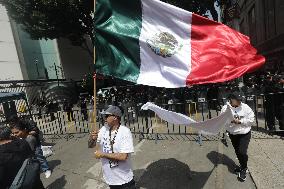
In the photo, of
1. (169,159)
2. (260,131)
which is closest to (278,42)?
(260,131)

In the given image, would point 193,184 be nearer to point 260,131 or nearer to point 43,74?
point 260,131

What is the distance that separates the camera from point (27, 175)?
4.52 metres

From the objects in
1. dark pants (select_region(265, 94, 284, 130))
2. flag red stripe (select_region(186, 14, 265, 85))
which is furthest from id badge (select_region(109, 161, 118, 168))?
dark pants (select_region(265, 94, 284, 130))

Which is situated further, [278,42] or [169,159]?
[278,42]

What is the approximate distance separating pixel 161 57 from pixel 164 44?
0.23 meters

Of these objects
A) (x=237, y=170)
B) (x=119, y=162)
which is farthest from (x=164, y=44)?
(x=237, y=170)

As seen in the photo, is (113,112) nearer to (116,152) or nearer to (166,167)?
(116,152)

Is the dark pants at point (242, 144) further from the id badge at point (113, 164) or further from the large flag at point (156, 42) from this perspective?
the id badge at point (113, 164)

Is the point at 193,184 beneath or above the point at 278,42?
beneath

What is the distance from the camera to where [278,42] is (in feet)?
75.5

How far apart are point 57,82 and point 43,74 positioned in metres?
1.57

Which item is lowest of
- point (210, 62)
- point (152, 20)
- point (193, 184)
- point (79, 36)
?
point (193, 184)

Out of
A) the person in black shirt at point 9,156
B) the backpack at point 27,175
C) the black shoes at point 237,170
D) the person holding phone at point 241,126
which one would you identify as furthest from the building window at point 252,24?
the person in black shirt at point 9,156

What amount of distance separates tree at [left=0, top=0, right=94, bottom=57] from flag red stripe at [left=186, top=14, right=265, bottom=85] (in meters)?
17.6
